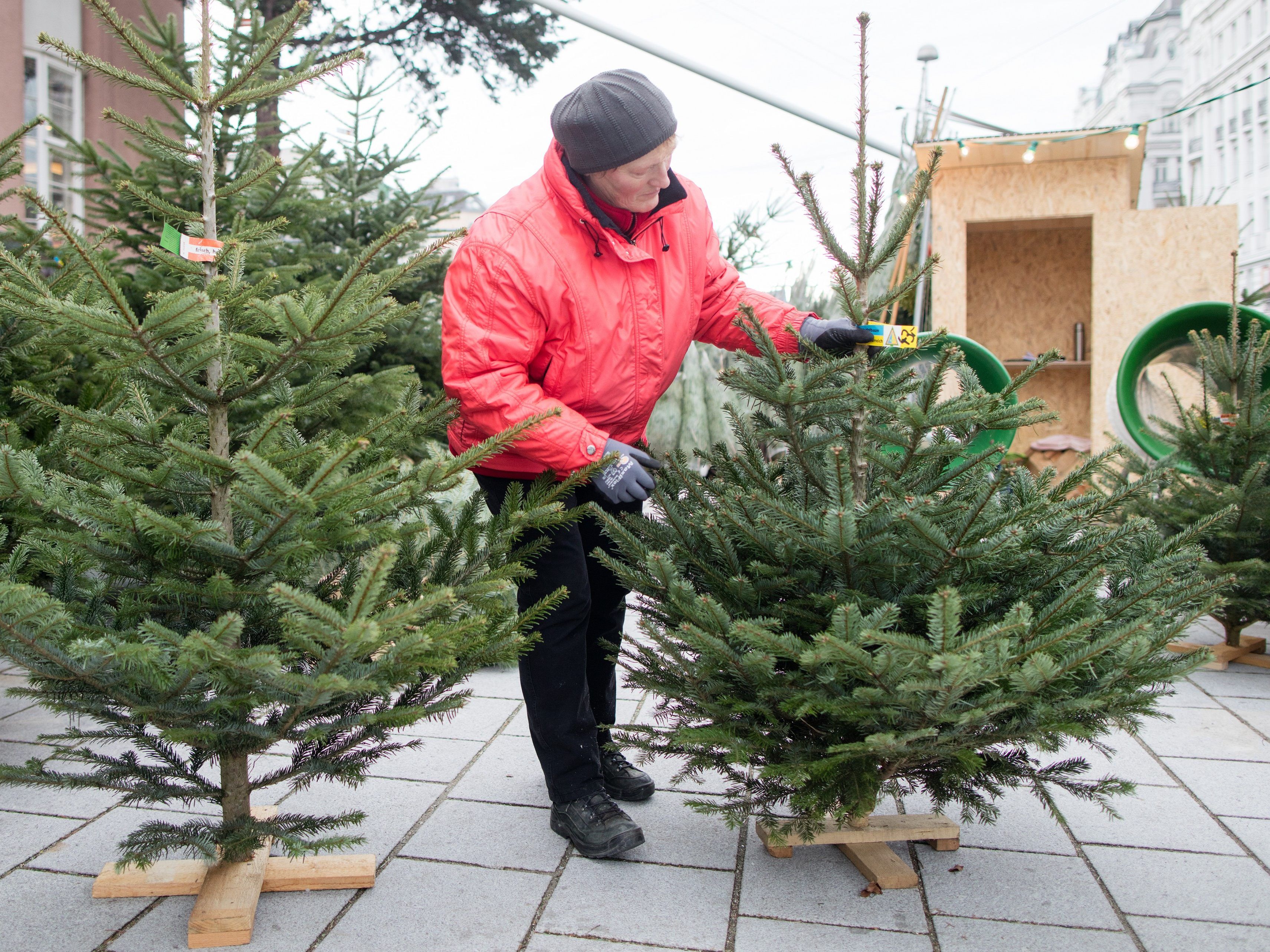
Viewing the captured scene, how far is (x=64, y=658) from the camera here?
6.12 ft

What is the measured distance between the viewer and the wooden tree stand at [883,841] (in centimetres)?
245

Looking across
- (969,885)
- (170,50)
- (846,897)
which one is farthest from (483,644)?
(170,50)

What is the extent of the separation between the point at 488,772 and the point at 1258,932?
2123 mm

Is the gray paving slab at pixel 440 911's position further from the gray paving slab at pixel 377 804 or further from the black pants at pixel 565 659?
the black pants at pixel 565 659

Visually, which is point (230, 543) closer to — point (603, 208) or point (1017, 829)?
point (603, 208)

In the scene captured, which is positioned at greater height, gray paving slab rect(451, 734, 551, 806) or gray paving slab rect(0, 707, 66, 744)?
gray paving slab rect(0, 707, 66, 744)

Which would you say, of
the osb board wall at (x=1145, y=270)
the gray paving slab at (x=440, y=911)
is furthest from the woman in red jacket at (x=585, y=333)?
the osb board wall at (x=1145, y=270)

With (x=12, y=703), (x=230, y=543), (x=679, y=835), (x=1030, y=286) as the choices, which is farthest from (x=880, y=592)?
(x=1030, y=286)

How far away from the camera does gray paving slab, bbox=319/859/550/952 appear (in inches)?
86.2

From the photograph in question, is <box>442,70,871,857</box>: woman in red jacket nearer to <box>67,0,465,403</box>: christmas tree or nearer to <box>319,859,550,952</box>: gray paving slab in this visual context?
<box>319,859,550,952</box>: gray paving slab

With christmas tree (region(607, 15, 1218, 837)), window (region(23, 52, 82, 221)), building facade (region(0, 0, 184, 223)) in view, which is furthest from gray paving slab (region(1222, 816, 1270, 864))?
window (region(23, 52, 82, 221))

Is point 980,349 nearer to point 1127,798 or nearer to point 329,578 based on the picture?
point 1127,798

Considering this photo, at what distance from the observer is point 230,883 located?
90.7 inches

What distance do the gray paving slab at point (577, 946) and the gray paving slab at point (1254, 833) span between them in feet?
5.44
